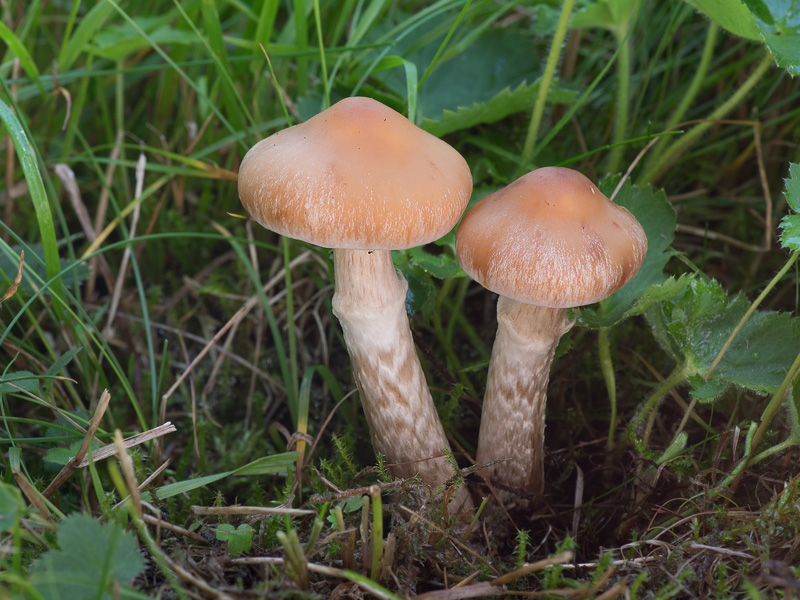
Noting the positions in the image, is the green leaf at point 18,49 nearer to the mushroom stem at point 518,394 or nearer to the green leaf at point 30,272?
the green leaf at point 30,272

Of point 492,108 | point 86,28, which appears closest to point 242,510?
point 492,108

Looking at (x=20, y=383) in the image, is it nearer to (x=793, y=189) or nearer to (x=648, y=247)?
(x=648, y=247)

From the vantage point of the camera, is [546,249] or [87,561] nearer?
[87,561]

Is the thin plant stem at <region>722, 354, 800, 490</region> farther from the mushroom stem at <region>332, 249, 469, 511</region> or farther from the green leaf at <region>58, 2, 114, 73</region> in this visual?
the green leaf at <region>58, 2, 114, 73</region>

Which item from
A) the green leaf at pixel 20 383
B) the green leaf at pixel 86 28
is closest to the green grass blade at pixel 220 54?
the green leaf at pixel 86 28

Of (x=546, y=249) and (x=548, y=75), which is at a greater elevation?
(x=548, y=75)

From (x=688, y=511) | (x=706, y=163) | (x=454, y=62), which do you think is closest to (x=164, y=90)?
(x=454, y=62)
